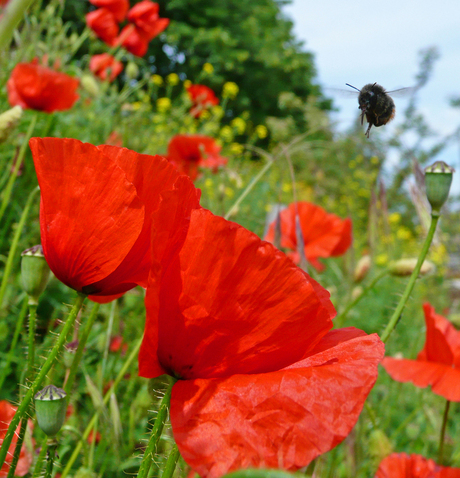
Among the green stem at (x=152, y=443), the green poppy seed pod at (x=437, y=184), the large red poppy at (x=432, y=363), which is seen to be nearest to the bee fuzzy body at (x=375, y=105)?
the green poppy seed pod at (x=437, y=184)

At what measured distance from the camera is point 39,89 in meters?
1.57

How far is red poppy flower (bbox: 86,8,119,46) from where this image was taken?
249cm

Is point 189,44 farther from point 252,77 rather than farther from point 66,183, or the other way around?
point 66,183

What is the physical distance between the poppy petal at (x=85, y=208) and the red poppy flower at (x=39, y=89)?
114 cm

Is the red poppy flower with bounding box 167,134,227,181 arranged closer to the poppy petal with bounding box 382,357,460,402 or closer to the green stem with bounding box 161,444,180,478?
the poppy petal with bounding box 382,357,460,402

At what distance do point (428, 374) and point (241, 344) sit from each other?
28.0 inches

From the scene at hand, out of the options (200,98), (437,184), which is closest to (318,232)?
(437,184)

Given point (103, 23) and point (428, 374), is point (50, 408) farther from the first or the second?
point (103, 23)

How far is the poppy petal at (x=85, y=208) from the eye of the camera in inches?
20.2

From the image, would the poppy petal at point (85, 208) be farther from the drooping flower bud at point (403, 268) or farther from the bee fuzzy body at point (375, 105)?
the drooping flower bud at point (403, 268)

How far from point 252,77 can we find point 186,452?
43.8ft

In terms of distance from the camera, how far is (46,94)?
1.60 meters

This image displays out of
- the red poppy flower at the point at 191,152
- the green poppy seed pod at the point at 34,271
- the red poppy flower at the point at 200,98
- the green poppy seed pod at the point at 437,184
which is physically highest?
the red poppy flower at the point at 200,98

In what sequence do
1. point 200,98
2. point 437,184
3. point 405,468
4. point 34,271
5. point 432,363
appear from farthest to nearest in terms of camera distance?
point 200,98 → point 432,363 → point 405,468 → point 437,184 → point 34,271
